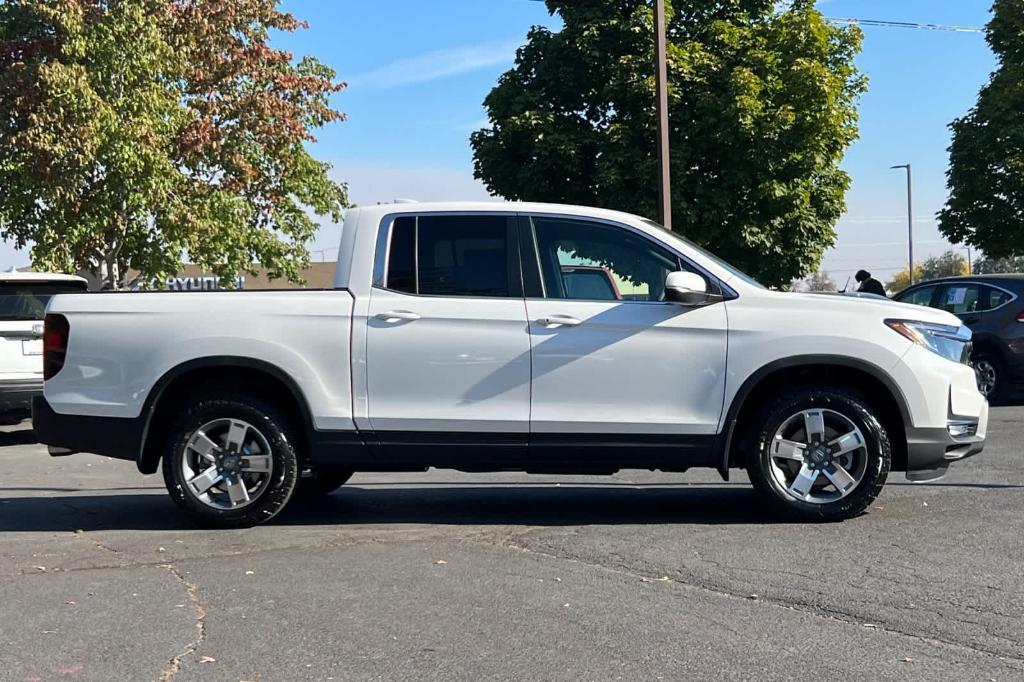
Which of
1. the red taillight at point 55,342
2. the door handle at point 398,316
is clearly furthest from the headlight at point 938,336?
the red taillight at point 55,342

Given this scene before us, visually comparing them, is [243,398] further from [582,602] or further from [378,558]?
[582,602]

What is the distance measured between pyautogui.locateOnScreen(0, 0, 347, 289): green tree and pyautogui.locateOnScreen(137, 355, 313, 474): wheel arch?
13.5 meters

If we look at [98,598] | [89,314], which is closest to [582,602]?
[98,598]

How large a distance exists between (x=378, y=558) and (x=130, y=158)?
50.3 feet

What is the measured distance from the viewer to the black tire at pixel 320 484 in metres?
7.88

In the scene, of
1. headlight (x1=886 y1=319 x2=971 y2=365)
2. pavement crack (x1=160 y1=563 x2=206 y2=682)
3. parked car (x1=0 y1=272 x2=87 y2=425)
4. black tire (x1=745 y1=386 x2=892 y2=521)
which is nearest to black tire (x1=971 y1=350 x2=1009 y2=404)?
headlight (x1=886 y1=319 x2=971 y2=365)

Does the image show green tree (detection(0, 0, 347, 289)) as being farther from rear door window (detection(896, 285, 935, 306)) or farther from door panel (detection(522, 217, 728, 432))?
door panel (detection(522, 217, 728, 432))

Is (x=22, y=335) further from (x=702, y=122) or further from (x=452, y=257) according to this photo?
Result: (x=702, y=122)

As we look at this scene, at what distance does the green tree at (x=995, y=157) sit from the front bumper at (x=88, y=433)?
1081 inches

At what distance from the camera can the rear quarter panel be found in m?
6.64

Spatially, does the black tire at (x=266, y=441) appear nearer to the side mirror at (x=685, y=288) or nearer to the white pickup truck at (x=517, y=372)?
the white pickup truck at (x=517, y=372)

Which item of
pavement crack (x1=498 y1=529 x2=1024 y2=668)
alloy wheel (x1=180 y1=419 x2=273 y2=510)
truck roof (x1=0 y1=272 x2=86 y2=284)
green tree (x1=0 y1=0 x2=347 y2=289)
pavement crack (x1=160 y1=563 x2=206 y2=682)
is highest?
green tree (x1=0 y1=0 x2=347 y2=289)

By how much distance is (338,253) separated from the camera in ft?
22.7

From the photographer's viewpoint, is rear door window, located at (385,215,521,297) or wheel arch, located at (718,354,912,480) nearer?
wheel arch, located at (718,354,912,480)
